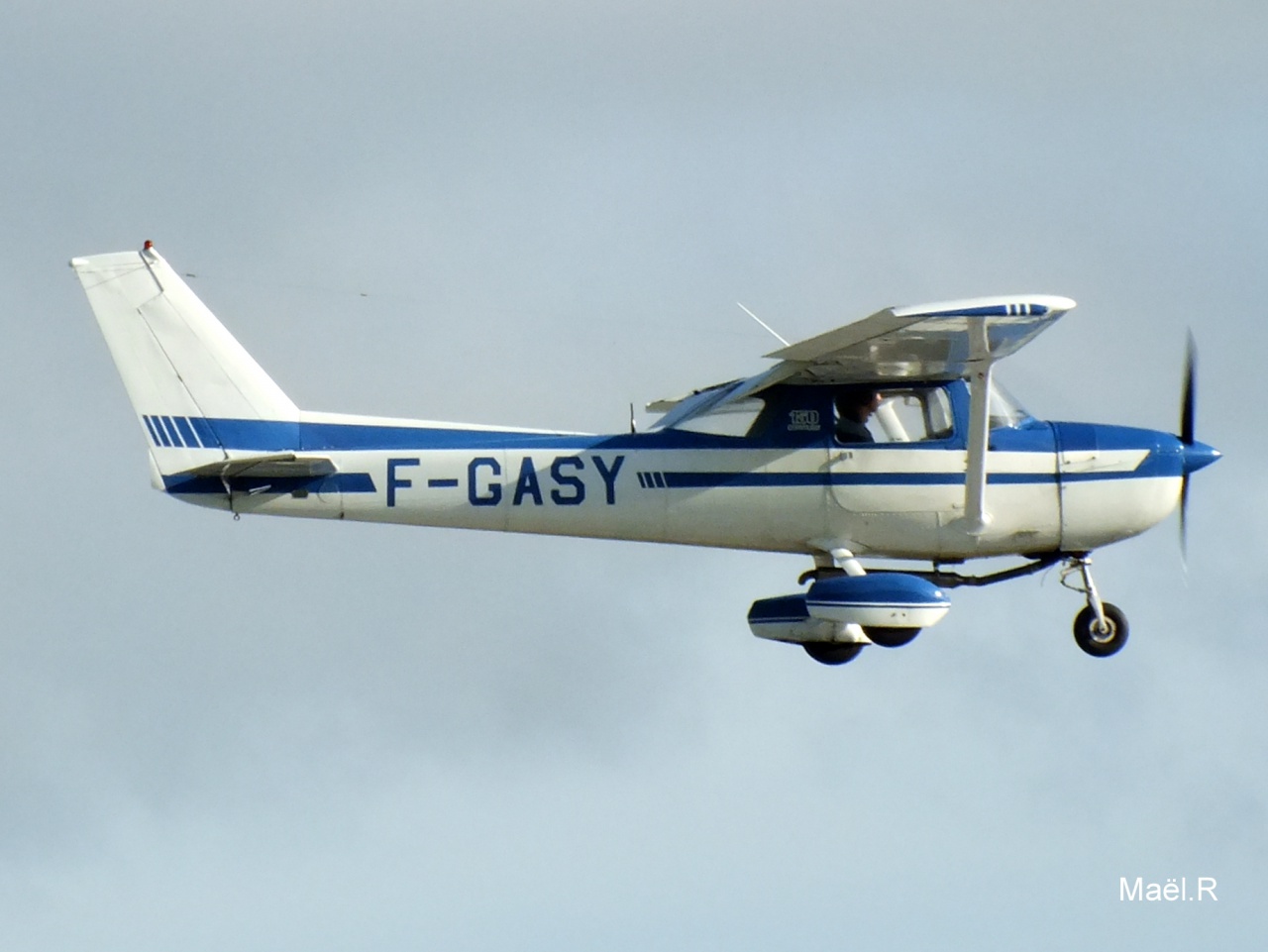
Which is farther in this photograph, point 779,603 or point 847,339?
point 779,603

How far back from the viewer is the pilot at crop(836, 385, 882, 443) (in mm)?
20609

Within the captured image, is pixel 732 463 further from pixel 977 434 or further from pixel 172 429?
pixel 172 429

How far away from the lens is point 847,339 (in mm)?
19406

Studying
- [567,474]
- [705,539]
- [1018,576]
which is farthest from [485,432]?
[1018,576]

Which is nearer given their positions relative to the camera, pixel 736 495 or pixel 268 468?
pixel 268 468

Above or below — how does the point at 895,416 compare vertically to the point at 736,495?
above

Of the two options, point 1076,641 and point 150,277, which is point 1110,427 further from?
point 150,277

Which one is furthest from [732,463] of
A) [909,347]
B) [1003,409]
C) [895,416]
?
[1003,409]

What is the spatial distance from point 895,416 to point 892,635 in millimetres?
1933

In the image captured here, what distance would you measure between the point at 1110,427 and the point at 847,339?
2.98m

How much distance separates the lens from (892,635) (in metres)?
20.0

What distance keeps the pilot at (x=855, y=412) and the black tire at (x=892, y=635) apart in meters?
1.68

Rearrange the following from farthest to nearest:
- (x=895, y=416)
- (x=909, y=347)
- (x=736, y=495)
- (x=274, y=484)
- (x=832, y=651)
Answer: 1. (x=832, y=651)
2. (x=895, y=416)
3. (x=736, y=495)
4. (x=274, y=484)
5. (x=909, y=347)

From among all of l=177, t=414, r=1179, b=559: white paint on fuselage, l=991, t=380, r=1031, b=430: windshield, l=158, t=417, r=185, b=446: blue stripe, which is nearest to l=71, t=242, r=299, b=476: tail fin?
l=158, t=417, r=185, b=446: blue stripe
